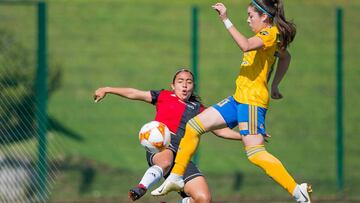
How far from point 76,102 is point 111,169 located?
3.82 ft

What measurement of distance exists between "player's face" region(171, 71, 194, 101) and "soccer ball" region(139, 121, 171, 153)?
0.58 meters

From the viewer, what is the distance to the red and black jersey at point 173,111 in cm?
969

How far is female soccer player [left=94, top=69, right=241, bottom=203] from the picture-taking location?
9.41m

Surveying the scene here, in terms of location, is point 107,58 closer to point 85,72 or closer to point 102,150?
point 85,72

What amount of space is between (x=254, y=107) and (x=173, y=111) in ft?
3.32

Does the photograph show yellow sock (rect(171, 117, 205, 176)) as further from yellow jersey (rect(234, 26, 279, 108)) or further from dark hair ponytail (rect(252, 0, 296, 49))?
dark hair ponytail (rect(252, 0, 296, 49))

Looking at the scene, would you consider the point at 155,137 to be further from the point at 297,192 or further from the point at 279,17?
the point at 279,17

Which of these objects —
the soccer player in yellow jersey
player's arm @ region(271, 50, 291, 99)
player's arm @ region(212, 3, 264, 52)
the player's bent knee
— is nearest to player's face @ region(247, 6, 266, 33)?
the soccer player in yellow jersey

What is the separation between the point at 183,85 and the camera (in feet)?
31.8

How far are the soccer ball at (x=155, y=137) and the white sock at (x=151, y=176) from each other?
204 mm

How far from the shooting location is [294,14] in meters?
15.9

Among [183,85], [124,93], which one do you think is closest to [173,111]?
[183,85]

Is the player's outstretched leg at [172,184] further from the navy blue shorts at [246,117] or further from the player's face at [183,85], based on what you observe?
the player's face at [183,85]

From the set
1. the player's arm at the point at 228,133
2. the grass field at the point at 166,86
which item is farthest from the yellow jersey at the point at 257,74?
the grass field at the point at 166,86
